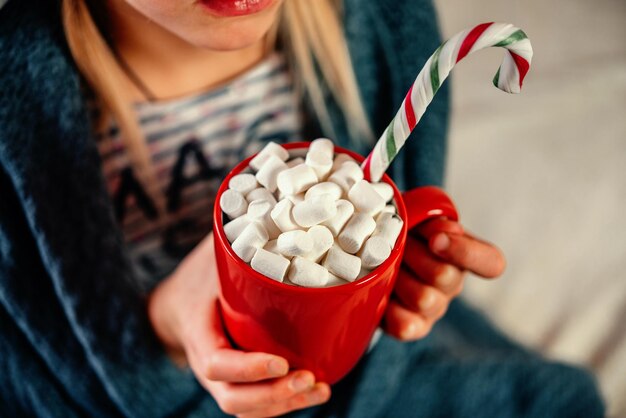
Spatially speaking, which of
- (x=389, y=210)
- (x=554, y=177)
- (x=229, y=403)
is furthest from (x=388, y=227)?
(x=554, y=177)

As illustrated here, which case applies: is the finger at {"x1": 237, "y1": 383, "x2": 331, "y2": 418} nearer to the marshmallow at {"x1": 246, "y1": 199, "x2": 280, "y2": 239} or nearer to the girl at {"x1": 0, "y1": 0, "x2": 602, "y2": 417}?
the girl at {"x1": 0, "y1": 0, "x2": 602, "y2": 417}

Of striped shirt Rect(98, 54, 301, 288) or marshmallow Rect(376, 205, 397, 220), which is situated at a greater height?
marshmallow Rect(376, 205, 397, 220)

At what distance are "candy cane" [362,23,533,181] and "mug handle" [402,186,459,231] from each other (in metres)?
0.05

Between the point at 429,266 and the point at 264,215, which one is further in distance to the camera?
the point at 429,266

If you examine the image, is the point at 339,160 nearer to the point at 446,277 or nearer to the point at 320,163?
the point at 320,163

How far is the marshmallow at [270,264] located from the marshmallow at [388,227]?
8 cm

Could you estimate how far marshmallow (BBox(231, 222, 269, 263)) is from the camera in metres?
0.40

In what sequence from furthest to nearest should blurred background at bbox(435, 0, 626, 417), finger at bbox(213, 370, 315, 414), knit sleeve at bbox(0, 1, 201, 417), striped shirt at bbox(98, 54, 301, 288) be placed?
blurred background at bbox(435, 0, 626, 417) → striped shirt at bbox(98, 54, 301, 288) → knit sleeve at bbox(0, 1, 201, 417) → finger at bbox(213, 370, 315, 414)

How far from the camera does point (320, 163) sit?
0.46 m

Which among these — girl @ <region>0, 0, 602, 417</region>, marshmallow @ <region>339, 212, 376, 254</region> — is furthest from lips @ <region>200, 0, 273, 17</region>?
marshmallow @ <region>339, 212, 376, 254</region>

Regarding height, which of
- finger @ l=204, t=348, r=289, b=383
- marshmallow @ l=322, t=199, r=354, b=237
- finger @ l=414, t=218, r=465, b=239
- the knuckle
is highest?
marshmallow @ l=322, t=199, r=354, b=237

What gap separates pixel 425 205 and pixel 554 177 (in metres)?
0.69

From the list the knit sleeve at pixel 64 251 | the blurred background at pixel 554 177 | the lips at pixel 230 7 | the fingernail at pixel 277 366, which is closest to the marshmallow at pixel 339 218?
the fingernail at pixel 277 366

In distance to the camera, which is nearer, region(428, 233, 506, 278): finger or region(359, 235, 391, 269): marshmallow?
region(359, 235, 391, 269): marshmallow
